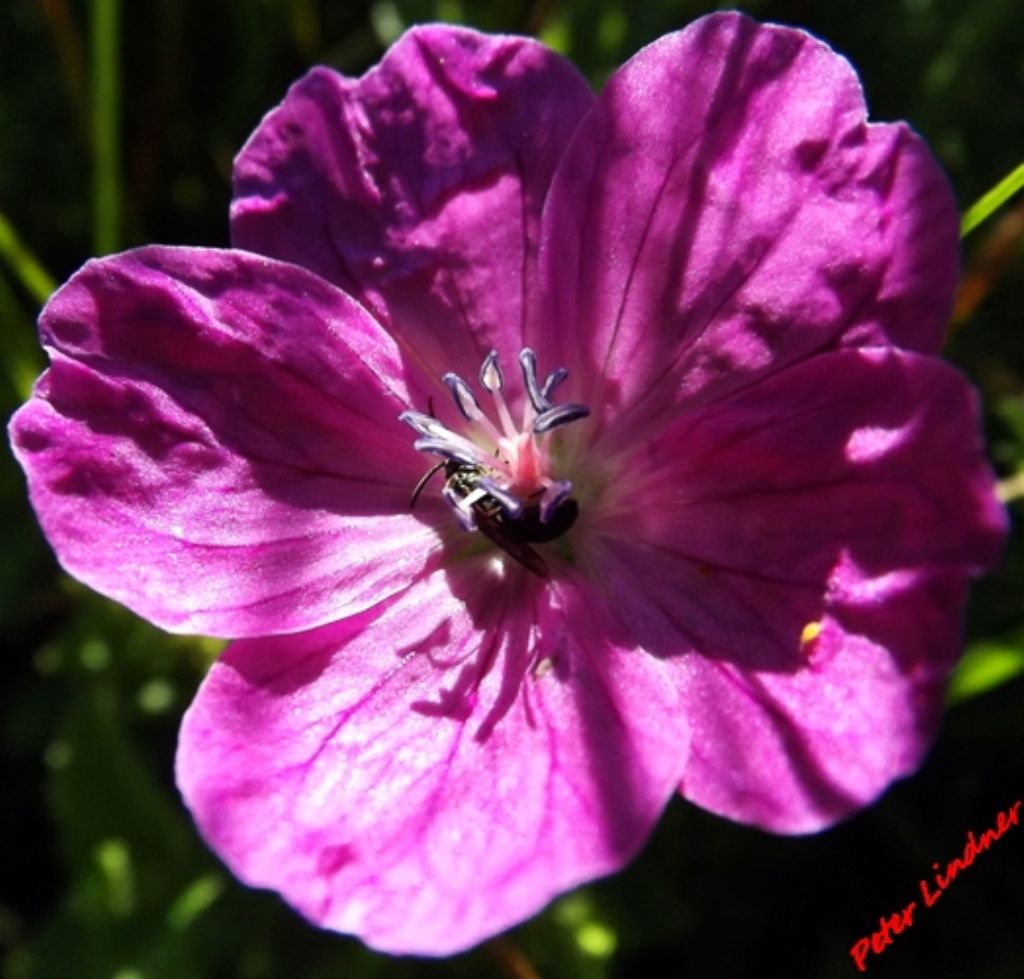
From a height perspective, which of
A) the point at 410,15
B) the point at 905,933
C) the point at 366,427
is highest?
the point at 410,15

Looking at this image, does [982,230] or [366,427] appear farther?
[982,230]

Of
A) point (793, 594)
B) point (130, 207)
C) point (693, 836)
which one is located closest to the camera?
point (793, 594)

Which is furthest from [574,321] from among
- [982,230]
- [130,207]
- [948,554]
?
[130,207]

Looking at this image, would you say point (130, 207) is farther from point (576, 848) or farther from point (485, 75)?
point (576, 848)

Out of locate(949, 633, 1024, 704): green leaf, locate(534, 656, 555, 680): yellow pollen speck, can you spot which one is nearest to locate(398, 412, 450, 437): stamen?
locate(534, 656, 555, 680): yellow pollen speck

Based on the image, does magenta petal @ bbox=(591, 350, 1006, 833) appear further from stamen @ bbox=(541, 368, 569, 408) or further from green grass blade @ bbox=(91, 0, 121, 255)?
green grass blade @ bbox=(91, 0, 121, 255)
